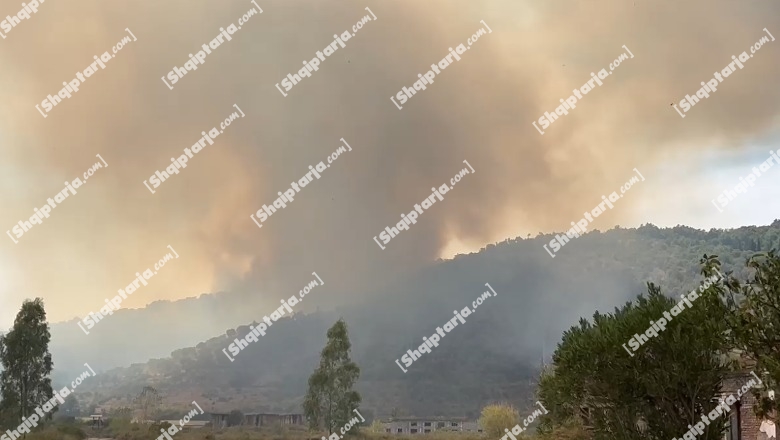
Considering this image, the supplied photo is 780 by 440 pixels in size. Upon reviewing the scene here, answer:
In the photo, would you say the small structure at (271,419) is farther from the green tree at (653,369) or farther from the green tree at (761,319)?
the green tree at (761,319)

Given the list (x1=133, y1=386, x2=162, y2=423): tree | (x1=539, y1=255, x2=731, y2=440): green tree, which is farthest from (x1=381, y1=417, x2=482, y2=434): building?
(x1=539, y1=255, x2=731, y2=440): green tree

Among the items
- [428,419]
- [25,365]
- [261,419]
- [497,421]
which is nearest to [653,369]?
[25,365]

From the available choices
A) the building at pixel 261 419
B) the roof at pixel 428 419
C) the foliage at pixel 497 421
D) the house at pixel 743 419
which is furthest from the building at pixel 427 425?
the house at pixel 743 419

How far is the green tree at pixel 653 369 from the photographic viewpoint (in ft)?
62.6

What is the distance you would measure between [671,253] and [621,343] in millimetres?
155570

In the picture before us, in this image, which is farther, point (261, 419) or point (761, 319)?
point (261, 419)

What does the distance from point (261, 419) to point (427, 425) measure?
2713 centimetres

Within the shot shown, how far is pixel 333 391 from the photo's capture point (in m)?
71.8

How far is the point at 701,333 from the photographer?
18.5m

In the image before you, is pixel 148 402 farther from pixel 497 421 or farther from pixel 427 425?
pixel 497 421

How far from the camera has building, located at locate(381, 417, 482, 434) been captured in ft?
312

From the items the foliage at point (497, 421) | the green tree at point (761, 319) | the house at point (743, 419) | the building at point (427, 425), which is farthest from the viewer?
the building at point (427, 425)

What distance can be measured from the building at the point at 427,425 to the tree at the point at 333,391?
22.7 meters

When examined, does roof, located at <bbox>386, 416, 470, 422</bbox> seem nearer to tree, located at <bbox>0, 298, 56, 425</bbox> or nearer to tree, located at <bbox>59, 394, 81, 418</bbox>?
tree, located at <bbox>59, 394, 81, 418</bbox>
